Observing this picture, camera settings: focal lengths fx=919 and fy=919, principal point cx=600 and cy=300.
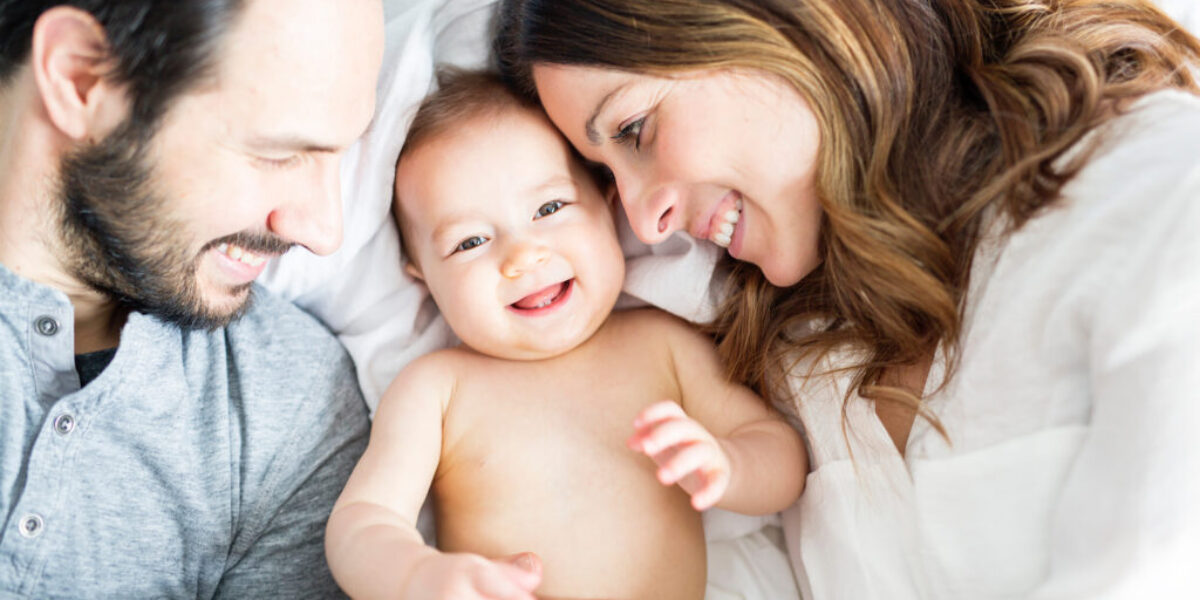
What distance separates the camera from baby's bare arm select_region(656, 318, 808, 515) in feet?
4.76

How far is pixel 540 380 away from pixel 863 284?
57 centimetres

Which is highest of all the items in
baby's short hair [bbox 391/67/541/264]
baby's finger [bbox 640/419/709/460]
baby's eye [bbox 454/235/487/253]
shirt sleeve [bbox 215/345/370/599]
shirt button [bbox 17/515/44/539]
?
baby's short hair [bbox 391/67/541/264]

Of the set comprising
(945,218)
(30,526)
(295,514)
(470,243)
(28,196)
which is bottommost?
(295,514)

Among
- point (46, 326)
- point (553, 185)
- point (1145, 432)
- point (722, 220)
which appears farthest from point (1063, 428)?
point (46, 326)

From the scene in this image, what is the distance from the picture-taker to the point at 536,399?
1562 mm

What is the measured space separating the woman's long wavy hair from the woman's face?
25mm

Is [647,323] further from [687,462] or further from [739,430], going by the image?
[687,462]

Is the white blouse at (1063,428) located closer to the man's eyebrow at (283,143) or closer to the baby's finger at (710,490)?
the baby's finger at (710,490)

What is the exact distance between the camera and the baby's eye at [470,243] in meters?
1.54

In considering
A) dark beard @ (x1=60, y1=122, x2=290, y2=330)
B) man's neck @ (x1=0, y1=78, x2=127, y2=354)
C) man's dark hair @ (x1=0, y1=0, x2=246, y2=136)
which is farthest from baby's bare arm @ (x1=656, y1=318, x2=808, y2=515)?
man's neck @ (x1=0, y1=78, x2=127, y2=354)

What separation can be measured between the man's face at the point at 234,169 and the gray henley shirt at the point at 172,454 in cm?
12

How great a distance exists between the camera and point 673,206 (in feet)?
4.70

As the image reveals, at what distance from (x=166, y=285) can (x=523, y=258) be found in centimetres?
54

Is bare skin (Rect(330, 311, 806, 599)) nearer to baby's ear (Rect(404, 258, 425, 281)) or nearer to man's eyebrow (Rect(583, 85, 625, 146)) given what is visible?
baby's ear (Rect(404, 258, 425, 281))
